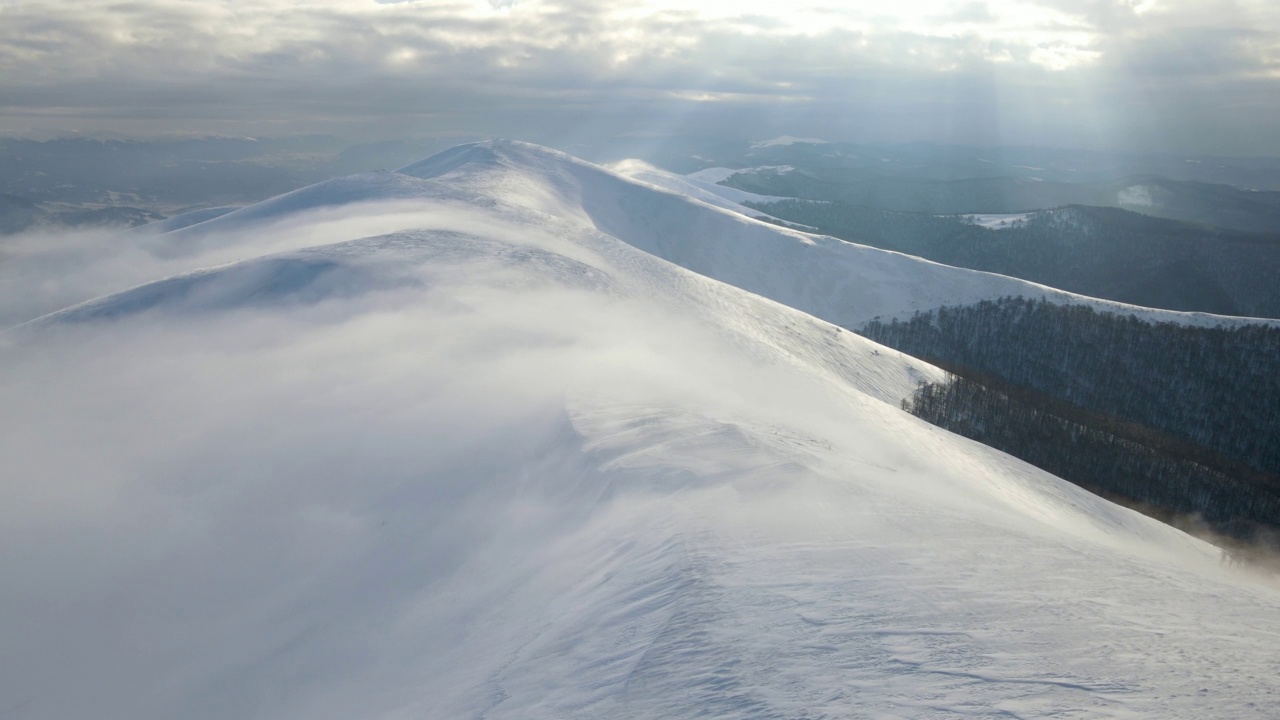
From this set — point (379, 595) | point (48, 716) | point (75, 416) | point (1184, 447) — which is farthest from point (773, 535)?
point (1184, 447)

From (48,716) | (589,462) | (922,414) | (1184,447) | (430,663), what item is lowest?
(1184,447)

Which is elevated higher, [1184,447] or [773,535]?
[773,535]

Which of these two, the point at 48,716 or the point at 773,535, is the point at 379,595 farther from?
the point at 773,535

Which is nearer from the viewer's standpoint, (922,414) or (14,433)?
(14,433)

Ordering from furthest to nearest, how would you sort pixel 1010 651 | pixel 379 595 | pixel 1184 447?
pixel 1184 447 < pixel 379 595 < pixel 1010 651

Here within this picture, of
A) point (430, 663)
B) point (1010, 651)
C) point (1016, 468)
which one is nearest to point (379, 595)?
point (430, 663)

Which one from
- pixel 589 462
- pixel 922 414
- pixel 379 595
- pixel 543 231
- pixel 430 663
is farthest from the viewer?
pixel 543 231

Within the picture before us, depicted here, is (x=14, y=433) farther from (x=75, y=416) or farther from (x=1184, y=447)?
(x=1184, y=447)
